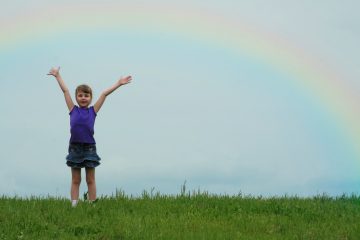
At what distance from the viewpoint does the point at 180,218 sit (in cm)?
1211

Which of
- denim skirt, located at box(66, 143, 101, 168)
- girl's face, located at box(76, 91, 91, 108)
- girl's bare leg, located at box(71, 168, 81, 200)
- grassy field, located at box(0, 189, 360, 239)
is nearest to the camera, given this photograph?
grassy field, located at box(0, 189, 360, 239)

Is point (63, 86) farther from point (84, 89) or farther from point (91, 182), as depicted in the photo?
point (91, 182)

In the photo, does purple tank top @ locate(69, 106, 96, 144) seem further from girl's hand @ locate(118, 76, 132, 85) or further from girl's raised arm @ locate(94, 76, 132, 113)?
girl's hand @ locate(118, 76, 132, 85)

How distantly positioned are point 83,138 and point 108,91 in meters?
1.09

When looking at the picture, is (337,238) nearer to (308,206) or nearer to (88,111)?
(308,206)

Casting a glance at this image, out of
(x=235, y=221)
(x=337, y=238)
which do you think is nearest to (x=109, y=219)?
(x=235, y=221)

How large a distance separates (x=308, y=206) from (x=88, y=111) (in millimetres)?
4836

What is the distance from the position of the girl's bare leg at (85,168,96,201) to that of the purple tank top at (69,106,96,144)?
1.87 feet

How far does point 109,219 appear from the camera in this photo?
11.8m

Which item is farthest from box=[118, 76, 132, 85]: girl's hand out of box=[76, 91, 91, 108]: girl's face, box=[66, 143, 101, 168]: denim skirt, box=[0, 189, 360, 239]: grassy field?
box=[0, 189, 360, 239]: grassy field

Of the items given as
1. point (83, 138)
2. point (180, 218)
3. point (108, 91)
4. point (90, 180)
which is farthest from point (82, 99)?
point (180, 218)

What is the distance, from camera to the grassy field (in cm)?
1106

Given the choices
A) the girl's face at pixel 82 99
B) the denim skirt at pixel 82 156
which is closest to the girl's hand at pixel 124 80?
the girl's face at pixel 82 99

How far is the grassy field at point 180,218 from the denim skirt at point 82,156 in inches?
29.6
